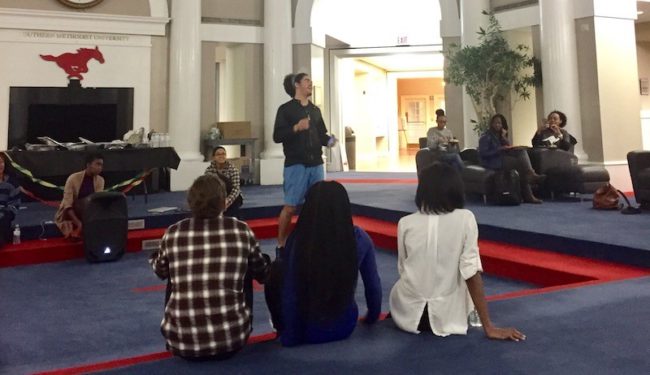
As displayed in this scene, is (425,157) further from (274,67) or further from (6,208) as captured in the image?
(6,208)

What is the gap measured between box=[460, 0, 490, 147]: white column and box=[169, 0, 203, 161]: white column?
175 inches

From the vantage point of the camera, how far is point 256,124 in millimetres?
9398

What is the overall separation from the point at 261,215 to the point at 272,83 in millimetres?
3760

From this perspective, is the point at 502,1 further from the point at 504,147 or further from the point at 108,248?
the point at 108,248

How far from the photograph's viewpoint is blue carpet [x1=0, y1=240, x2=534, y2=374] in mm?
2568

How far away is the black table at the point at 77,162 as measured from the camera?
6.17 meters

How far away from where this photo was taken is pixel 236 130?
28.9 ft

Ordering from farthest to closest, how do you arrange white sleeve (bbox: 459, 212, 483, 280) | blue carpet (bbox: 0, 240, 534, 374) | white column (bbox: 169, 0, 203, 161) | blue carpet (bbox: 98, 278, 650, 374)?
white column (bbox: 169, 0, 203, 161), blue carpet (bbox: 0, 240, 534, 374), white sleeve (bbox: 459, 212, 483, 280), blue carpet (bbox: 98, 278, 650, 374)

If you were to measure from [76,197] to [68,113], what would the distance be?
3703 mm

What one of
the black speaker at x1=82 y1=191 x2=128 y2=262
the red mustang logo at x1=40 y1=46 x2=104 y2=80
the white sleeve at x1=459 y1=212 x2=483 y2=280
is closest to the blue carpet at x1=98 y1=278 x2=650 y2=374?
the white sleeve at x1=459 y1=212 x2=483 y2=280

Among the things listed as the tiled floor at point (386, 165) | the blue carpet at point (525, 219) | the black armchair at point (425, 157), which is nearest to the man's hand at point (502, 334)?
the blue carpet at point (525, 219)

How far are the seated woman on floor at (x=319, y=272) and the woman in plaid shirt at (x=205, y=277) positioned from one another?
168 mm

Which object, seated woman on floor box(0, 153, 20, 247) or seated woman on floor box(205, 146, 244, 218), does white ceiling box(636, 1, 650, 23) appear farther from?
seated woman on floor box(0, 153, 20, 247)

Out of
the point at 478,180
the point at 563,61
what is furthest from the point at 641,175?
the point at 563,61
